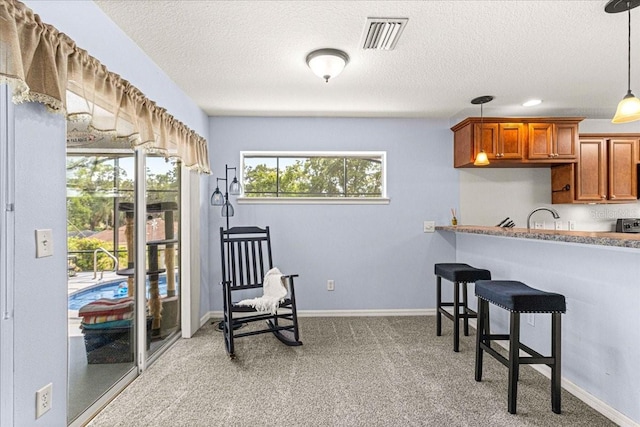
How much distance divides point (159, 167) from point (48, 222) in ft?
5.04

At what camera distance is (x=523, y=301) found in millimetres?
2150

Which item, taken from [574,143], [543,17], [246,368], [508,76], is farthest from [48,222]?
[574,143]

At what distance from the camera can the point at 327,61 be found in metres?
2.67

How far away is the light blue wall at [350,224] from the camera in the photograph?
4.40 meters

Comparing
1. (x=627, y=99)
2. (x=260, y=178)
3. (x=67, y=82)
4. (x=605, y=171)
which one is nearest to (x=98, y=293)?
(x=67, y=82)

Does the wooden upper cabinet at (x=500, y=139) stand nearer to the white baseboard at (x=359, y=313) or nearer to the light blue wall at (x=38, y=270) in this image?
the white baseboard at (x=359, y=313)

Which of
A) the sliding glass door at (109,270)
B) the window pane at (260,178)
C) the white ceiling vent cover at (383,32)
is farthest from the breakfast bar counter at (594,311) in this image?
the sliding glass door at (109,270)

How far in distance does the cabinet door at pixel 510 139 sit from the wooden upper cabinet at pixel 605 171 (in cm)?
79

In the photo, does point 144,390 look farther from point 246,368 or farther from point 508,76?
point 508,76

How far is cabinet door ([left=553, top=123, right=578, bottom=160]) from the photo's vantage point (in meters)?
4.13

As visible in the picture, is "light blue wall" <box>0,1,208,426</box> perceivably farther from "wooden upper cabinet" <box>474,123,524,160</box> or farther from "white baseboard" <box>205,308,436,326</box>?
"wooden upper cabinet" <box>474,123,524,160</box>

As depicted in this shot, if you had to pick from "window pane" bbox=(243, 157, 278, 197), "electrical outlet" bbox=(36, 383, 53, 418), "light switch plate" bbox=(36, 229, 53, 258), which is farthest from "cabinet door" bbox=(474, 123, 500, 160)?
"electrical outlet" bbox=(36, 383, 53, 418)

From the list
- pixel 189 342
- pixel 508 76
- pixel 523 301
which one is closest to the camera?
pixel 523 301

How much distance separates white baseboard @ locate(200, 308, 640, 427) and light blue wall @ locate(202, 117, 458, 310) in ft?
0.20
